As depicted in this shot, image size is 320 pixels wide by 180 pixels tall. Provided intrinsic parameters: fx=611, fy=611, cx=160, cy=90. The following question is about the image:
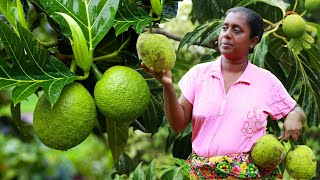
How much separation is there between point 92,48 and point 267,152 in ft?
1.59

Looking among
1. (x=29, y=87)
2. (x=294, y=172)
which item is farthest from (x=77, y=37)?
(x=294, y=172)

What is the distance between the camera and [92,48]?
4.86ft

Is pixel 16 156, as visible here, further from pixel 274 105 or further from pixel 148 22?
pixel 274 105

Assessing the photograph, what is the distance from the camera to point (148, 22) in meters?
1.58

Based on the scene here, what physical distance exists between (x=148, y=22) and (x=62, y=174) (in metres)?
0.46

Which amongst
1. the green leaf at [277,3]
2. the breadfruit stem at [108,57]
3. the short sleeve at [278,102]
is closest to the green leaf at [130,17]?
the breadfruit stem at [108,57]

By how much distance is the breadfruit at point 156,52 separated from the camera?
1302 mm

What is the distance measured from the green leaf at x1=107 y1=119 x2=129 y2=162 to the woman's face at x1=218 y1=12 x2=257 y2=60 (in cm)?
56

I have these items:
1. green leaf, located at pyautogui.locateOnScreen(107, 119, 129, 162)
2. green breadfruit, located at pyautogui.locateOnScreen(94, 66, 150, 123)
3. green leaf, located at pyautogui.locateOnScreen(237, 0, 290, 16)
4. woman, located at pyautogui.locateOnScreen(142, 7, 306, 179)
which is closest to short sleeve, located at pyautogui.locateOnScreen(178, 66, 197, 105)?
woman, located at pyautogui.locateOnScreen(142, 7, 306, 179)

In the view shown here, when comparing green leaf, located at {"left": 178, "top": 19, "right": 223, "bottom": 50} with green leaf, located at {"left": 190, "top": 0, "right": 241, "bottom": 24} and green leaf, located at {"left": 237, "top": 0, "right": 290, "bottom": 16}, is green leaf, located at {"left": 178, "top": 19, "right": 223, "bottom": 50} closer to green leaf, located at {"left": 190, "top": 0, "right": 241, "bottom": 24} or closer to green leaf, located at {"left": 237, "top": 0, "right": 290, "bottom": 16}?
green leaf, located at {"left": 237, "top": 0, "right": 290, "bottom": 16}

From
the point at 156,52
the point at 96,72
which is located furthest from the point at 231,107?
the point at 96,72

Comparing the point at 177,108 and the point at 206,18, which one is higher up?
the point at 177,108

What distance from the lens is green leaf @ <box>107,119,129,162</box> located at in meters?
1.88

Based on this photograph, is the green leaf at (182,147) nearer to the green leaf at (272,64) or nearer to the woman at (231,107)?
the green leaf at (272,64)
